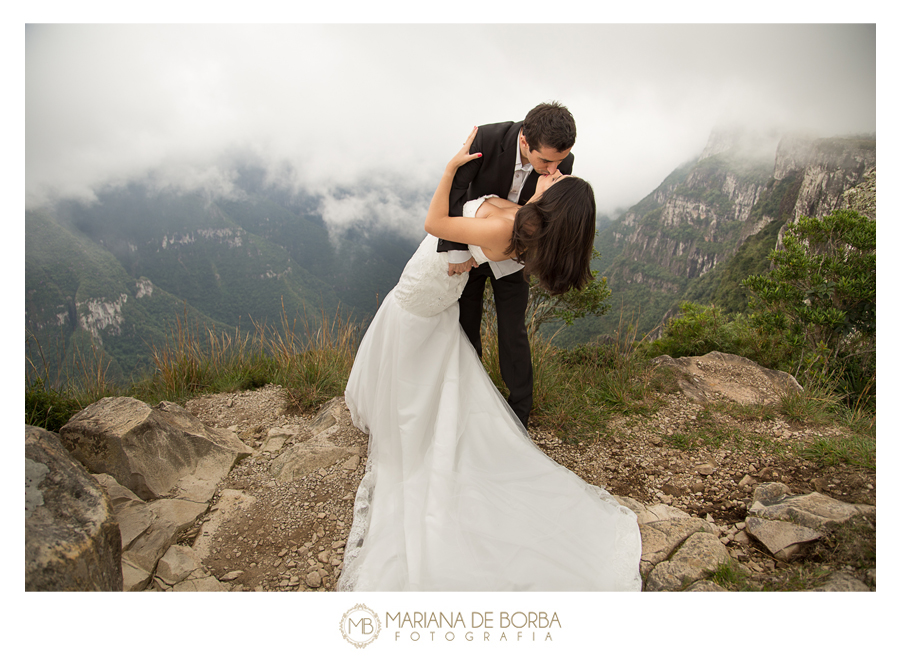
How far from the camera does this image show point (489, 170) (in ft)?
7.18

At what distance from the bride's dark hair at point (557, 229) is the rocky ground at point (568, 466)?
144cm

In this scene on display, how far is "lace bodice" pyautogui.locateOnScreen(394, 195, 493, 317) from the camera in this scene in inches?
87.8

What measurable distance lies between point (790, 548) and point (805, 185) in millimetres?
17775

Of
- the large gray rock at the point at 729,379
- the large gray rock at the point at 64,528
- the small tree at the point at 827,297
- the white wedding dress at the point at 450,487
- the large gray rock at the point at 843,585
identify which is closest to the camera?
the large gray rock at the point at 64,528

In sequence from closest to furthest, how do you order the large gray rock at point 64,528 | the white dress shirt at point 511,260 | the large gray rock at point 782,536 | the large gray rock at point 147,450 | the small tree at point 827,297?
the large gray rock at point 64,528 < the large gray rock at point 782,536 < the white dress shirt at point 511,260 < the large gray rock at point 147,450 < the small tree at point 827,297

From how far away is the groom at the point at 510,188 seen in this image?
6.29 feet

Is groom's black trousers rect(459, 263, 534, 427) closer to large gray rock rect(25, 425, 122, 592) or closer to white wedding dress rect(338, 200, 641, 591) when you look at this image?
white wedding dress rect(338, 200, 641, 591)

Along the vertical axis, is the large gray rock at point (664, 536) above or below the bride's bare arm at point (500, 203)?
below
